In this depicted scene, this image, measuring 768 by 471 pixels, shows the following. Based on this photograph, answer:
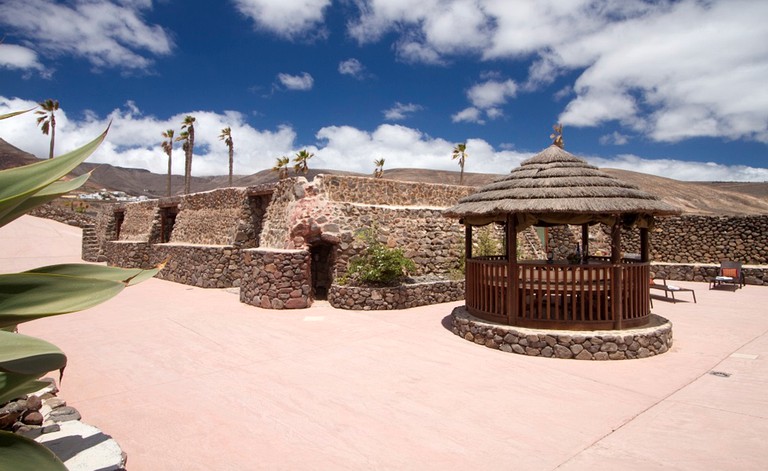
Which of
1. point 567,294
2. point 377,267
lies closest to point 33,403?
point 567,294

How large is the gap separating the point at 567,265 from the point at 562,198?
1.21 metres

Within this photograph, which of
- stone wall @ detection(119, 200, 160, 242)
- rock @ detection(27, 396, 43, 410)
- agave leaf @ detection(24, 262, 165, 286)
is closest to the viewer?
agave leaf @ detection(24, 262, 165, 286)

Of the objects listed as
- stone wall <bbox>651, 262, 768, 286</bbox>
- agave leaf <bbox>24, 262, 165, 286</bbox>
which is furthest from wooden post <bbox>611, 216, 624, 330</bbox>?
stone wall <bbox>651, 262, 768, 286</bbox>

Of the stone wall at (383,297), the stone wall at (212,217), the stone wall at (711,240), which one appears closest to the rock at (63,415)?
the stone wall at (383,297)

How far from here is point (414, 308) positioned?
11.9m

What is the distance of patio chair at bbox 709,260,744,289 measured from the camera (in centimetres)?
1521

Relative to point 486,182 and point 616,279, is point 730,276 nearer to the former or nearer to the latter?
point 616,279

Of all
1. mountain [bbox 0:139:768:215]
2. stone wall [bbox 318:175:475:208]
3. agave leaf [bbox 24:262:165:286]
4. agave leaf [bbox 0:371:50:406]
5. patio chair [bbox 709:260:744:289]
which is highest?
mountain [bbox 0:139:768:215]

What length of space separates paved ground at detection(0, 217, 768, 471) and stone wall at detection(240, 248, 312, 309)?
1.71m

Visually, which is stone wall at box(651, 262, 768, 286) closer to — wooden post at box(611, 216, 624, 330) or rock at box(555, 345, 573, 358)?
wooden post at box(611, 216, 624, 330)

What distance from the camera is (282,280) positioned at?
11.5 metres

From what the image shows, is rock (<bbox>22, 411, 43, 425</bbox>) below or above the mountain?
below

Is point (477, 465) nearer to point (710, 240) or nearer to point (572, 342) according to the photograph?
point (572, 342)

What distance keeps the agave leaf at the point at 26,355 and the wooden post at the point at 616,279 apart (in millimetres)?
8229
